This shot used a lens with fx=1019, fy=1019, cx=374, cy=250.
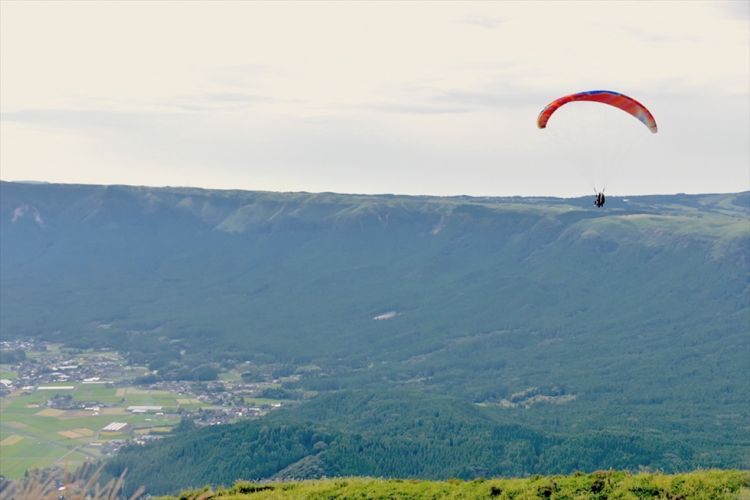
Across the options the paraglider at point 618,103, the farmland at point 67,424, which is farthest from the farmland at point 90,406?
the paraglider at point 618,103

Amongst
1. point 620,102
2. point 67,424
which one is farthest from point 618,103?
point 67,424

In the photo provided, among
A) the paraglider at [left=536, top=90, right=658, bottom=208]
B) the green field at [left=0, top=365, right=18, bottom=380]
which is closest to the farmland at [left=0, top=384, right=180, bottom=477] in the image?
the green field at [left=0, top=365, right=18, bottom=380]

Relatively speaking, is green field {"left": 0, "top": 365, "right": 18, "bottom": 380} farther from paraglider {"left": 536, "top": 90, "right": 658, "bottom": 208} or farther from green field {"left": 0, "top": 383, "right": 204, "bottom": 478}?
paraglider {"left": 536, "top": 90, "right": 658, "bottom": 208}

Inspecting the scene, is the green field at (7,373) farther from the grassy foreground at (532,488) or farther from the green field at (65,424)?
the grassy foreground at (532,488)

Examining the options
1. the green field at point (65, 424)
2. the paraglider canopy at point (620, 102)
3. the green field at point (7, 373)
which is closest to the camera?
the paraglider canopy at point (620, 102)

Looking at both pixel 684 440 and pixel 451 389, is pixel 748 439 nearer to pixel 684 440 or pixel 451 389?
pixel 684 440

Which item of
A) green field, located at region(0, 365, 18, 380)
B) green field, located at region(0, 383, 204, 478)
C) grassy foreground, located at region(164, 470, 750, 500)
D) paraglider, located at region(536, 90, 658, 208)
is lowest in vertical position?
green field, located at region(0, 365, 18, 380)

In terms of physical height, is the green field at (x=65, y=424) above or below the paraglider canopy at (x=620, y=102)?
below

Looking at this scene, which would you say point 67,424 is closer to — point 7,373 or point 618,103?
point 7,373
